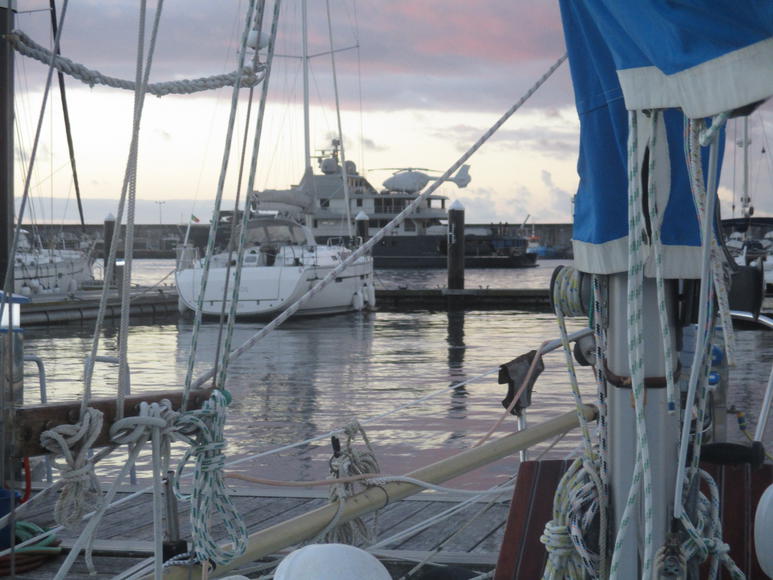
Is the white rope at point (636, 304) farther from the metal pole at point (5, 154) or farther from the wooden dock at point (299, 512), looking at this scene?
the metal pole at point (5, 154)

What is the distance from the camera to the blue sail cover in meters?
1.85

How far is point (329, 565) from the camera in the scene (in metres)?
2.34

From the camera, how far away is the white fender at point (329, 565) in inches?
91.5

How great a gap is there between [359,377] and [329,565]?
502 inches

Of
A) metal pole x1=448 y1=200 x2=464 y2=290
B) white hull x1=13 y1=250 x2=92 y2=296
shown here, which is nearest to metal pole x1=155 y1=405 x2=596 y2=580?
white hull x1=13 y1=250 x2=92 y2=296

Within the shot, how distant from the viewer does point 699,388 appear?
2.33m

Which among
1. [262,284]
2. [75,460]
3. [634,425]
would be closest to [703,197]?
[634,425]

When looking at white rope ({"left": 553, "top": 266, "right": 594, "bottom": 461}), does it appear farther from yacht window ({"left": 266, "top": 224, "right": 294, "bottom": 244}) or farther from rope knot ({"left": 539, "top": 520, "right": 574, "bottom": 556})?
yacht window ({"left": 266, "top": 224, "right": 294, "bottom": 244})

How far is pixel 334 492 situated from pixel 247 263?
22092mm

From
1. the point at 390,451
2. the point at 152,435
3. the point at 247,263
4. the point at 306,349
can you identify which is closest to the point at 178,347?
the point at 306,349

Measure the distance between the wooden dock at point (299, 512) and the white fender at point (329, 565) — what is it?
167cm

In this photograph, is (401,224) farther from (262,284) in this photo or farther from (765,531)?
(765,531)

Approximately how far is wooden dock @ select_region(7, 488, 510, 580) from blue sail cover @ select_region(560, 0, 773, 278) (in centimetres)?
208

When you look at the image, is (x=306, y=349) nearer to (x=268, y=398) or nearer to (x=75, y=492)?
(x=268, y=398)
